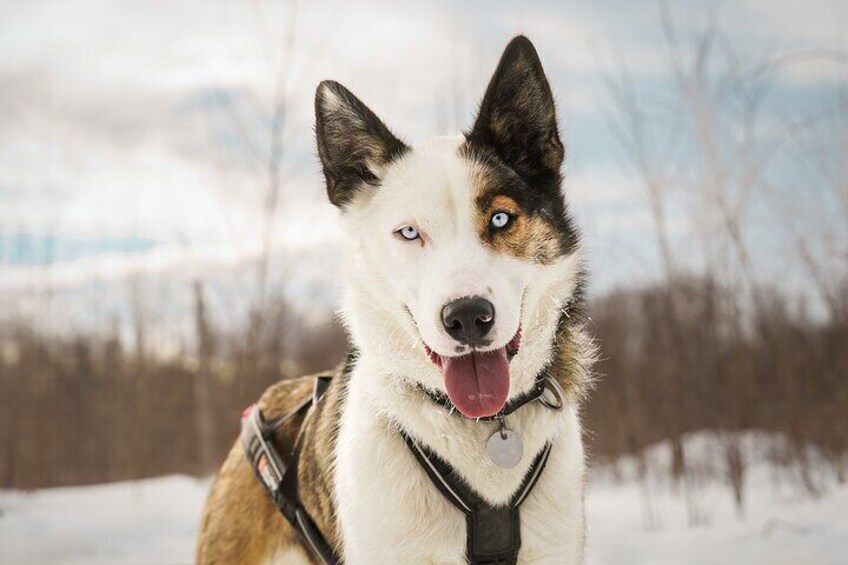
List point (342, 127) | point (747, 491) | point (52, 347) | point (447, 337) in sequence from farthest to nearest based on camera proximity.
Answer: point (52, 347)
point (747, 491)
point (342, 127)
point (447, 337)

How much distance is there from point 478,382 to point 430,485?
1.37 feet

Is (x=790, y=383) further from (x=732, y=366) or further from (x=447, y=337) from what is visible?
(x=447, y=337)

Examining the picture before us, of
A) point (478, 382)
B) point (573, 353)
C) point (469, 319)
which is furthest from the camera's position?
point (573, 353)

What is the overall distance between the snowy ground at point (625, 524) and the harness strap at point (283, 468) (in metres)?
4.03

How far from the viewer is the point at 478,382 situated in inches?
95.6

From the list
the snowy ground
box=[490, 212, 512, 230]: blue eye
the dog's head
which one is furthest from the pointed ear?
the snowy ground

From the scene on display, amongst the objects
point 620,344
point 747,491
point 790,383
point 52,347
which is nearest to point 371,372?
point 790,383

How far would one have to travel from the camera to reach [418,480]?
2.52 m

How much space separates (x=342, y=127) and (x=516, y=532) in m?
1.69

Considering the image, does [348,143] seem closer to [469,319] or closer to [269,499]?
[469,319]

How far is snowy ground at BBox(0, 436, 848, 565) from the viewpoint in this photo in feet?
20.4

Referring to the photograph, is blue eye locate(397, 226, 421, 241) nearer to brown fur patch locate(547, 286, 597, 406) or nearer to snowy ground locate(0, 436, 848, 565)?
brown fur patch locate(547, 286, 597, 406)

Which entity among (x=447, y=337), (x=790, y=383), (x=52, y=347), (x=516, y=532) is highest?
(x=447, y=337)

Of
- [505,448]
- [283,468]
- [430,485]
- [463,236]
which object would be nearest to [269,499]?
[283,468]
